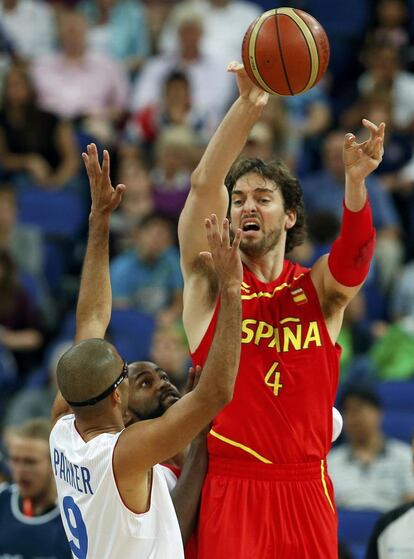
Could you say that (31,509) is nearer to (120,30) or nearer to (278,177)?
(278,177)

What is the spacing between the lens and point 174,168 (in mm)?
12086

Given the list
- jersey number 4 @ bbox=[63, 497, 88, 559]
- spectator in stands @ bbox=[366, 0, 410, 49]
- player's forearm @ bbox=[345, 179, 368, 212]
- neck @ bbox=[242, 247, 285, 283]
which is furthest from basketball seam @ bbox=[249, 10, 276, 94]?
spectator in stands @ bbox=[366, 0, 410, 49]

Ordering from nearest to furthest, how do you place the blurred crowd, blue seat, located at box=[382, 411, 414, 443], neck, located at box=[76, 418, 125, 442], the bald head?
the bald head, neck, located at box=[76, 418, 125, 442], blue seat, located at box=[382, 411, 414, 443], the blurred crowd

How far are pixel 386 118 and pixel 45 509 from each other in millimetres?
6746

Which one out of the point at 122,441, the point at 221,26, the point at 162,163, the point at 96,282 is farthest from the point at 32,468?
the point at 221,26

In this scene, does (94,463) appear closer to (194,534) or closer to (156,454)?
(156,454)

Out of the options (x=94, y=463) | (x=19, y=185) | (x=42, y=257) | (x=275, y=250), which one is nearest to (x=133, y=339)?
(x=42, y=257)

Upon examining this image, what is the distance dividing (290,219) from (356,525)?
3426 mm

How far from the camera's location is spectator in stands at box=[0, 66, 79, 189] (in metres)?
12.8

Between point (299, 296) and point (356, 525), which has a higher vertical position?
point (299, 296)

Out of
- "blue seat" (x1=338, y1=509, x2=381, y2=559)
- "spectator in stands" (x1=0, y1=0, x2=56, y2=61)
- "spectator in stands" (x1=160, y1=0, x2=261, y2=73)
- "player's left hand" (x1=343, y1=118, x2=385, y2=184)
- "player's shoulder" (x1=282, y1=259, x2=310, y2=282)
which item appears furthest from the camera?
"spectator in stands" (x1=0, y1=0, x2=56, y2=61)

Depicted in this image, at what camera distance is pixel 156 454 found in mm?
4582

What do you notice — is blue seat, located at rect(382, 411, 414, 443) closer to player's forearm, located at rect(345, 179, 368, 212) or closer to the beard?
the beard

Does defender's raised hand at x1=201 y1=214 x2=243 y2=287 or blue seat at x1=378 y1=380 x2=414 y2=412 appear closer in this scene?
defender's raised hand at x1=201 y1=214 x2=243 y2=287
